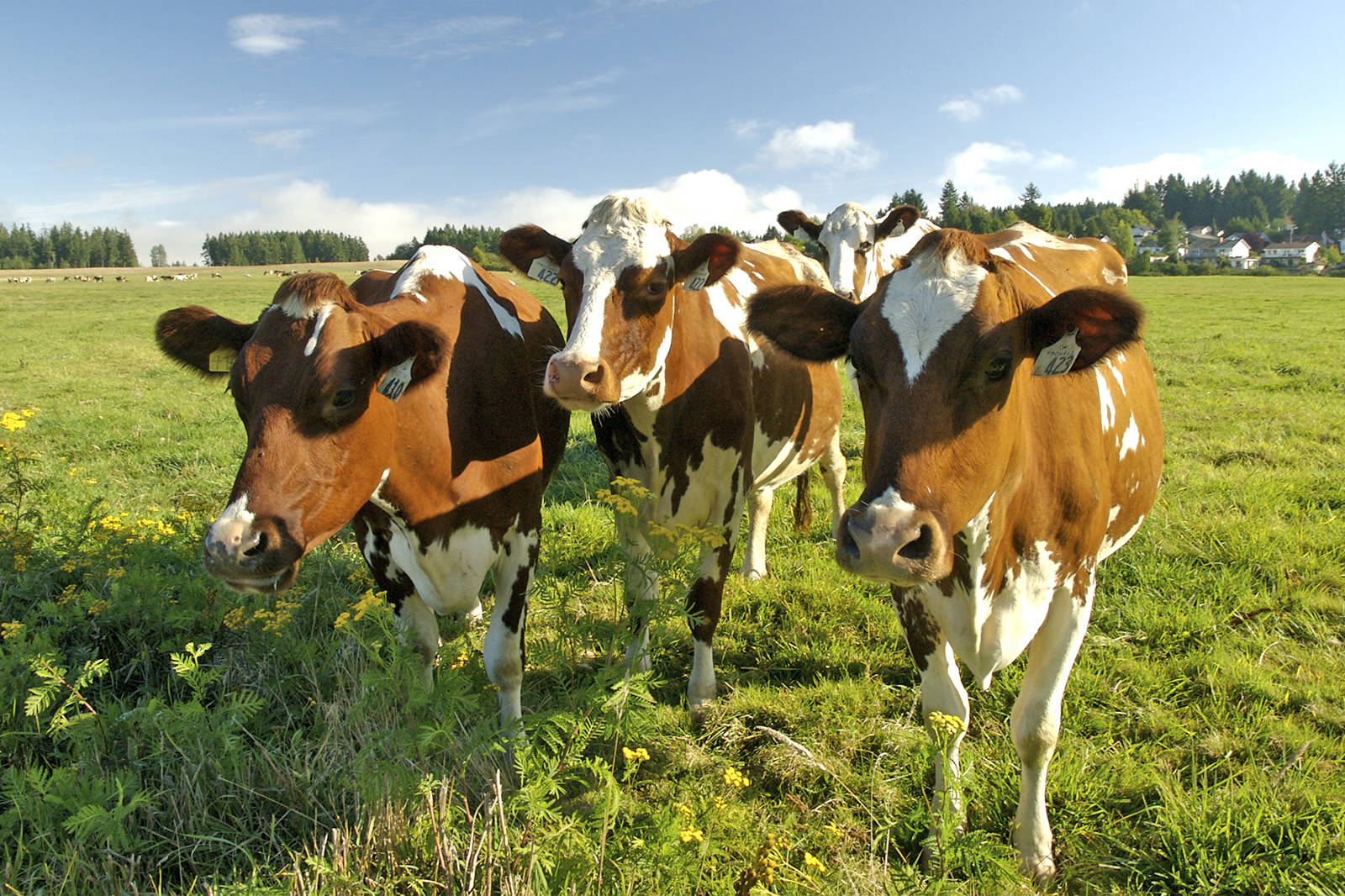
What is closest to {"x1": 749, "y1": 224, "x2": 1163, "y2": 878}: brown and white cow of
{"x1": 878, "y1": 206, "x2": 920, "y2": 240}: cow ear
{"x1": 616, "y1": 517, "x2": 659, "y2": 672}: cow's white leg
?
{"x1": 616, "y1": 517, "x2": 659, "y2": 672}: cow's white leg

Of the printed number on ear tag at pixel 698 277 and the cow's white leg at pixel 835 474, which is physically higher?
the printed number on ear tag at pixel 698 277

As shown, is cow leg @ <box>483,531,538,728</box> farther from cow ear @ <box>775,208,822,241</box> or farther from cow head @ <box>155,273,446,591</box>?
cow ear @ <box>775,208,822,241</box>

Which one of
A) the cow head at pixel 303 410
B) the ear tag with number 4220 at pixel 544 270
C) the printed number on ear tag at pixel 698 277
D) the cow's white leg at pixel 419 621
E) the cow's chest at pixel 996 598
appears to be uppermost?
the ear tag with number 4220 at pixel 544 270

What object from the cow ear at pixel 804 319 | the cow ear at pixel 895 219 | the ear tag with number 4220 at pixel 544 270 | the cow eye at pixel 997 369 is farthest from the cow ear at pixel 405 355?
the cow ear at pixel 895 219

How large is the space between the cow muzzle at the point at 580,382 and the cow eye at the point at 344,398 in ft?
2.55

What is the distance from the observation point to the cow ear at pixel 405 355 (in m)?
2.97

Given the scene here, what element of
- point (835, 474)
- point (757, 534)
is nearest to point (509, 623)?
point (757, 534)

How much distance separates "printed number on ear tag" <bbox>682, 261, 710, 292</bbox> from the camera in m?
4.08

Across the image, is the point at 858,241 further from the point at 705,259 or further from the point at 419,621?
the point at 419,621

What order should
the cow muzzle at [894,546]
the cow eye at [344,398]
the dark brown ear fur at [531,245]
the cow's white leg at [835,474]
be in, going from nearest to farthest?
the cow muzzle at [894,546] → the cow eye at [344,398] → the dark brown ear fur at [531,245] → the cow's white leg at [835,474]

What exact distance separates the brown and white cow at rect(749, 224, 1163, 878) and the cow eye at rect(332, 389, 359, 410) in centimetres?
161

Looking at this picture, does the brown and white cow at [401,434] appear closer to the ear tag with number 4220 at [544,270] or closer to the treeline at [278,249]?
the ear tag with number 4220 at [544,270]

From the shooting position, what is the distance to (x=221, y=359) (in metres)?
3.31

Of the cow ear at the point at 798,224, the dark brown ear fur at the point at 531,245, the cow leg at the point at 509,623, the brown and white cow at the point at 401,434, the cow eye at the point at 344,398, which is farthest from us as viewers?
the cow ear at the point at 798,224
